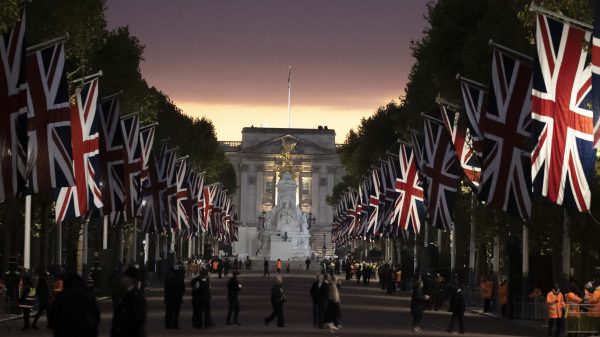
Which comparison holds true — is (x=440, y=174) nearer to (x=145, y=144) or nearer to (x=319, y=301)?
(x=319, y=301)

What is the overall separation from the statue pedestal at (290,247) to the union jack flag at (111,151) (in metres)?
121

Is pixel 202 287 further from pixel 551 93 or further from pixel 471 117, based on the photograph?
pixel 551 93

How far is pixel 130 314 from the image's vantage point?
22.3 meters

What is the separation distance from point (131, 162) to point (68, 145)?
56.0ft

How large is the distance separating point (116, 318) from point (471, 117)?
26238mm

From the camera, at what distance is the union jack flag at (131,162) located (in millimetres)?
58719

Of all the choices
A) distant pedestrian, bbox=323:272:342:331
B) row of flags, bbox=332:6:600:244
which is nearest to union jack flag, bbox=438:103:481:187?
row of flags, bbox=332:6:600:244

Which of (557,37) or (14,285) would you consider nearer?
(557,37)

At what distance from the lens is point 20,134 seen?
37.7 m

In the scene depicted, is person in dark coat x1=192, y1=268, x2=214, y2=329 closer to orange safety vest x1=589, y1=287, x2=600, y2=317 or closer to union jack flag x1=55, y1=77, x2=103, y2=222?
union jack flag x1=55, y1=77, x2=103, y2=222

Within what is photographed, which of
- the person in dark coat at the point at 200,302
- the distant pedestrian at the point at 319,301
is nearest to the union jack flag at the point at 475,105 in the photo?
the distant pedestrian at the point at 319,301

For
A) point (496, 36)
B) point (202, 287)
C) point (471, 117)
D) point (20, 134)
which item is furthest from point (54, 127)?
point (496, 36)

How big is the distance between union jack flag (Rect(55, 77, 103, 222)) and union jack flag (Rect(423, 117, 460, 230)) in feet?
45.2

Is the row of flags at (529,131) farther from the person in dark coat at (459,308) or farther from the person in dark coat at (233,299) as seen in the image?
the person in dark coat at (233,299)
